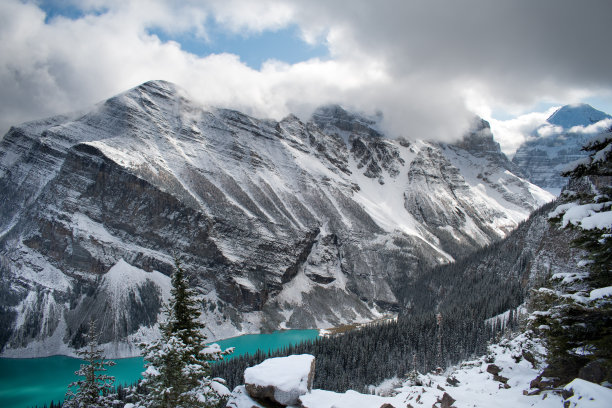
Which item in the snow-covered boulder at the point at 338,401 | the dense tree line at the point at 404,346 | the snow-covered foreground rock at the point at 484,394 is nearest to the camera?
the snow-covered foreground rock at the point at 484,394

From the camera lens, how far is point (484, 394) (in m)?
22.1

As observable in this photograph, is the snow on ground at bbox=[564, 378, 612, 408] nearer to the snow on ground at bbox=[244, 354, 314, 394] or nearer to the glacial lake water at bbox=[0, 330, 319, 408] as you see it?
the snow on ground at bbox=[244, 354, 314, 394]

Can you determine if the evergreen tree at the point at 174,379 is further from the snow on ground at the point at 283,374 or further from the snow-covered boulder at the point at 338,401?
the snow-covered boulder at the point at 338,401

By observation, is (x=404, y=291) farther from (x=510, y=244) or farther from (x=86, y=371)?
(x=86, y=371)

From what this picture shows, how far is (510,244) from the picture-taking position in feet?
563

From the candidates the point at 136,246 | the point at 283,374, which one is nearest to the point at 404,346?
the point at 283,374

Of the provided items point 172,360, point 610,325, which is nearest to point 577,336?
point 610,325

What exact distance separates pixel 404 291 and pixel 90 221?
14128 centimetres

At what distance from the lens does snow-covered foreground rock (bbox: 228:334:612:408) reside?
531 inches

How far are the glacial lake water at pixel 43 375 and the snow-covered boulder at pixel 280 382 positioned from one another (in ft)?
301

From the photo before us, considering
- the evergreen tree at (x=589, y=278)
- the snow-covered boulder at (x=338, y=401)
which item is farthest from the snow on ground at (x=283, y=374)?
the evergreen tree at (x=589, y=278)

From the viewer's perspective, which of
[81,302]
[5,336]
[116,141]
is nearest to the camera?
[5,336]

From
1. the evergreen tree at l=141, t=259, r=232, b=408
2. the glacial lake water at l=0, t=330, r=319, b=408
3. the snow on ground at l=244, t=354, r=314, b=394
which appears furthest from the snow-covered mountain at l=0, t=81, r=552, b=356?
the snow on ground at l=244, t=354, r=314, b=394

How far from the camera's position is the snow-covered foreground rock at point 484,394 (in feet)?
44.3
